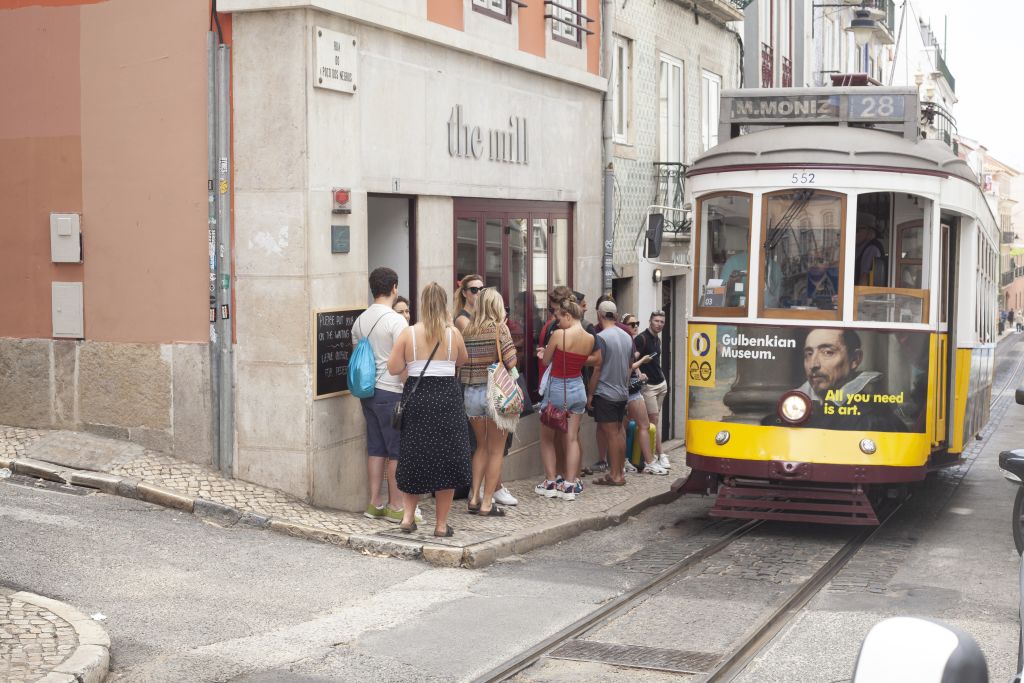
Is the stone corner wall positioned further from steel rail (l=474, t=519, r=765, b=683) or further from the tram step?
the tram step

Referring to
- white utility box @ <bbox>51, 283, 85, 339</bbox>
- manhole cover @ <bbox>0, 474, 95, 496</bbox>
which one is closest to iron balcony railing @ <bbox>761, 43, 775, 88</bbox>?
white utility box @ <bbox>51, 283, 85, 339</bbox>

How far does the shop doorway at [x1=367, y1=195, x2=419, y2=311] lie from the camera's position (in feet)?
38.9

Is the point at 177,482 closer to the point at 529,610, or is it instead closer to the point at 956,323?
the point at 529,610

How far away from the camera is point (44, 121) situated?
10.8 m

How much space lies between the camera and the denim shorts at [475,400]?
10.5 metres

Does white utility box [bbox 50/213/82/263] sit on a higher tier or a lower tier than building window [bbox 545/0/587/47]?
lower

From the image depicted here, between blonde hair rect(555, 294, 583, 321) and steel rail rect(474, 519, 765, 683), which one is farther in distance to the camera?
blonde hair rect(555, 294, 583, 321)

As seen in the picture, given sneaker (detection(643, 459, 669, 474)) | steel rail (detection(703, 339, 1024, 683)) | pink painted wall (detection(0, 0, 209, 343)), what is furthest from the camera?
sneaker (detection(643, 459, 669, 474))

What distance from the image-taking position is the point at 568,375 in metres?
12.1

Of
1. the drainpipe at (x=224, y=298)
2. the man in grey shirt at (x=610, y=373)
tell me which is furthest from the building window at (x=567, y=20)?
the drainpipe at (x=224, y=298)

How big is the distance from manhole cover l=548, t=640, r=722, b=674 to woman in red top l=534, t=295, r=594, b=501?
4908 mm

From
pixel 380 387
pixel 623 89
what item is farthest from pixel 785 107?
pixel 623 89

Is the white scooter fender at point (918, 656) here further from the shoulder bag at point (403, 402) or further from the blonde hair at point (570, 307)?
the blonde hair at point (570, 307)

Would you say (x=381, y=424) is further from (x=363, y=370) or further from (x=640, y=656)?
(x=640, y=656)
